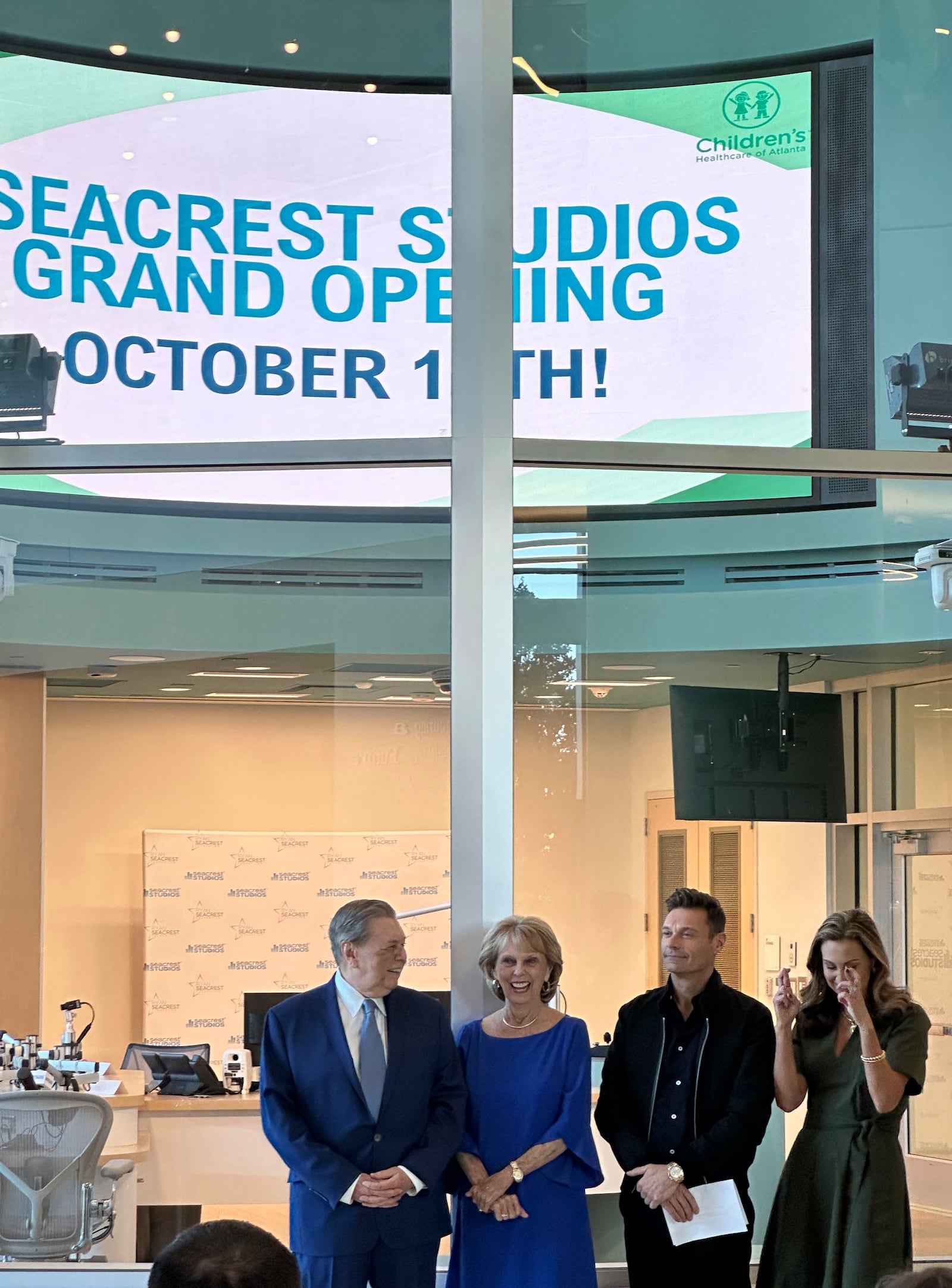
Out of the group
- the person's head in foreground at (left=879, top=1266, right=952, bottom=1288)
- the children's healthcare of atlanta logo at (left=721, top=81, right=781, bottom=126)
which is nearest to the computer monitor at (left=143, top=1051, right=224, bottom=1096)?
the person's head in foreground at (left=879, top=1266, right=952, bottom=1288)

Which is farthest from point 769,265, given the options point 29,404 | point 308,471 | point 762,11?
point 29,404

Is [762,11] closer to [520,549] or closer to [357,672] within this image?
[520,549]

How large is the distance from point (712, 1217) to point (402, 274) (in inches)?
112

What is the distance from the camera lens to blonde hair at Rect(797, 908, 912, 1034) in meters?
3.98

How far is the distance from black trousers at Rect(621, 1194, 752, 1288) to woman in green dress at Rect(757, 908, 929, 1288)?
0.12 meters

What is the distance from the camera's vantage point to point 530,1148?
154 inches

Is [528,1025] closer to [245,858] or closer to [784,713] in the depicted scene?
[245,858]

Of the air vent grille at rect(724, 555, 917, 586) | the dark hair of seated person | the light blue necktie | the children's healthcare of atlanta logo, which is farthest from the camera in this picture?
the children's healthcare of atlanta logo

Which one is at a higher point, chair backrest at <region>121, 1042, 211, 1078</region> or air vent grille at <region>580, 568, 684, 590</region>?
air vent grille at <region>580, 568, 684, 590</region>

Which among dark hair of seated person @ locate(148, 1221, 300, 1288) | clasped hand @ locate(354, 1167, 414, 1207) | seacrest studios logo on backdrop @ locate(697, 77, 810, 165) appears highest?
seacrest studios logo on backdrop @ locate(697, 77, 810, 165)

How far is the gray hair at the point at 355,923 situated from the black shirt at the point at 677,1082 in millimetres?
810

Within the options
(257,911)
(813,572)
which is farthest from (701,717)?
(257,911)

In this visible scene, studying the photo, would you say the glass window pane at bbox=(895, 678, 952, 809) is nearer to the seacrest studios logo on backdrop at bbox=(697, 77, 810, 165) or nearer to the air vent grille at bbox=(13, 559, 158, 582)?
the seacrest studios logo on backdrop at bbox=(697, 77, 810, 165)

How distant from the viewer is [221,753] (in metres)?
4.51
